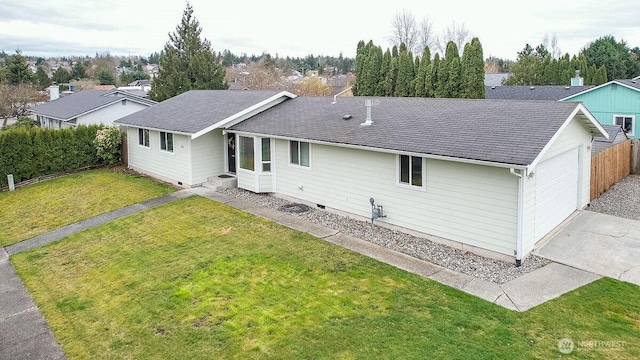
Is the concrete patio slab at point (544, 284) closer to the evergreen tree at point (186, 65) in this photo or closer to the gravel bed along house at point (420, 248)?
the gravel bed along house at point (420, 248)

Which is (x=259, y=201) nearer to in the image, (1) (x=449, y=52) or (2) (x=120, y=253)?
(2) (x=120, y=253)

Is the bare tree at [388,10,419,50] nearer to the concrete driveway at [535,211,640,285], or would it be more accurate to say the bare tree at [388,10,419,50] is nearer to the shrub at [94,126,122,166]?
the shrub at [94,126,122,166]

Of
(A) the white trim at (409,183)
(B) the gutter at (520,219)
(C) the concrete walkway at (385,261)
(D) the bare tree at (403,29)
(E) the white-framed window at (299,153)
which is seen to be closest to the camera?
(C) the concrete walkway at (385,261)

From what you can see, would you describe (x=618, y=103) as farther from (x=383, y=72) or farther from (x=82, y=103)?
(x=82, y=103)

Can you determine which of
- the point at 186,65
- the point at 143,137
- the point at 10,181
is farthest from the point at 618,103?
the point at 10,181

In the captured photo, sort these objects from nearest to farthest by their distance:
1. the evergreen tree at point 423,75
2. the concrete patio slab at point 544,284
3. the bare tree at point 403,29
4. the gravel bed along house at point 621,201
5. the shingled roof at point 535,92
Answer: the concrete patio slab at point 544,284 < the gravel bed along house at point 621,201 < the evergreen tree at point 423,75 < the shingled roof at point 535,92 < the bare tree at point 403,29

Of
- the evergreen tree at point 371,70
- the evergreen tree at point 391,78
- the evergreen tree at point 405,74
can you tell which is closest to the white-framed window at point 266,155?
the evergreen tree at point 405,74

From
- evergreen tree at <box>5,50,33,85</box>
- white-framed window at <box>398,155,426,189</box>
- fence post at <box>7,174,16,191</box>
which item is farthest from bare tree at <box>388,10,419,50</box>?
evergreen tree at <box>5,50,33,85</box>
